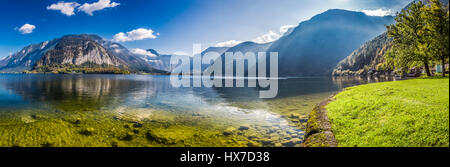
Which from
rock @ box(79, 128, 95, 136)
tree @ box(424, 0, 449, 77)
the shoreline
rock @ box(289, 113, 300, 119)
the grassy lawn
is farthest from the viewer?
tree @ box(424, 0, 449, 77)

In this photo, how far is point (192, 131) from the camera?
14953 millimetres

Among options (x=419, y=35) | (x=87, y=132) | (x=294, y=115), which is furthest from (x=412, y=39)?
(x=87, y=132)

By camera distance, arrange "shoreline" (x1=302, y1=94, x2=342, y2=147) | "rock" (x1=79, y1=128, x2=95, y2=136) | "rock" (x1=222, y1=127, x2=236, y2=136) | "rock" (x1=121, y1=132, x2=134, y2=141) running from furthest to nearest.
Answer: "rock" (x1=222, y1=127, x2=236, y2=136) → "rock" (x1=79, y1=128, x2=95, y2=136) → "rock" (x1=121, y1=132, x2=134, y2=141) → "shoreline" (x1=302, y1=94, x2=342, y2=147)

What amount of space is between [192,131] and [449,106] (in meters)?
16.3

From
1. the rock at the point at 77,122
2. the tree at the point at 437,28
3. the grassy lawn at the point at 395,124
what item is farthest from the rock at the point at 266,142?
the tree at the point at 437,28

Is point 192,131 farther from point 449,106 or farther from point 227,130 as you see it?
point 449,106

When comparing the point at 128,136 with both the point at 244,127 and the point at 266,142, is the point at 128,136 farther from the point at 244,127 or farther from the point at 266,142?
the point at 266,142

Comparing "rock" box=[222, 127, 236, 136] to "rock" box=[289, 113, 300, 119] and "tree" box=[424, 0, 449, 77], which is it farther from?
"tree" box=[424, 0, 449, 77]

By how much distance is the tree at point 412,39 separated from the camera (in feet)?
99.8

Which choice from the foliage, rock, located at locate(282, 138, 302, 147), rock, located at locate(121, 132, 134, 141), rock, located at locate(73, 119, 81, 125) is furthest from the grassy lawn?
rock, located at locate(73, 119, 81, 125)

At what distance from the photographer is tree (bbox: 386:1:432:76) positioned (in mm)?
30406

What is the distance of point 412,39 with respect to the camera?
32.6 metres

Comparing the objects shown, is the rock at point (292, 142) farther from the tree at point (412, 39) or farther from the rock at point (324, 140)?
the tree at point (412, 39)
